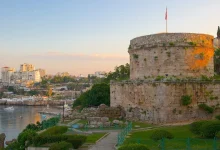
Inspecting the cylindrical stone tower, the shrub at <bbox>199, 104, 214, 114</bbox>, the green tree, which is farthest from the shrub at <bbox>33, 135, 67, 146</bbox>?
the green tree

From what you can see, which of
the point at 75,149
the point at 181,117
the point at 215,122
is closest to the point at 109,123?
the point at 181,117

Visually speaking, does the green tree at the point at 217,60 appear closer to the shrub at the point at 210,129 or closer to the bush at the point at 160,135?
the shrub at the point at 210,129

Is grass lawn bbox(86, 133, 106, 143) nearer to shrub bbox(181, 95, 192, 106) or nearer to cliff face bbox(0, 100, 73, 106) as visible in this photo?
shrub bbox(181, 95, 192, 106)

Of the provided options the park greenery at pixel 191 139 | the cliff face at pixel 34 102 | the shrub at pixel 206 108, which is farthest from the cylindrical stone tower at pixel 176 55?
the cliff face at pixel 34 102

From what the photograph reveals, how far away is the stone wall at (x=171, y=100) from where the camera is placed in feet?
86.7

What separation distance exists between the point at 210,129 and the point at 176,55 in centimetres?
1158

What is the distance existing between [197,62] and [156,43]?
435 cm

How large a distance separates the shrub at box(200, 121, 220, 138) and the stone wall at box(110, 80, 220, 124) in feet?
27.8

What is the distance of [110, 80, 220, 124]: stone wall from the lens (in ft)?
86.7

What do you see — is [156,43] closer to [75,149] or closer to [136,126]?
[136,126]

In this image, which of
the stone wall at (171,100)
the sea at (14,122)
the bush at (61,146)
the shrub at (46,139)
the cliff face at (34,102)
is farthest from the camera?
the cliff face at (34,102)

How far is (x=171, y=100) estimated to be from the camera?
26438 mm

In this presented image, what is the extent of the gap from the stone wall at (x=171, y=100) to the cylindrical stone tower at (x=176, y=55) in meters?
1.53

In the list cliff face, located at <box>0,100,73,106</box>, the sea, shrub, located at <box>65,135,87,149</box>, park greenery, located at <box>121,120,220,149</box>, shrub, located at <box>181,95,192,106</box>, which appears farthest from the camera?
cliff face, located at <box>0,100,73,106</box>
